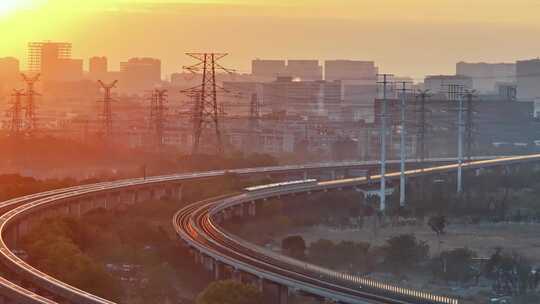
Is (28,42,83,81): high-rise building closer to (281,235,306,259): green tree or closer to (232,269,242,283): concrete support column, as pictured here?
(281,235,306,259): green tree

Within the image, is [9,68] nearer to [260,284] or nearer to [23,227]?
[23,227]

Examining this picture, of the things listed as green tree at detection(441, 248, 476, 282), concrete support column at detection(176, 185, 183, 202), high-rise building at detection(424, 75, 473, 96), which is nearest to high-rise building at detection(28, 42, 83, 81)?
high-rise building at detection(424, 75, 473, 96)

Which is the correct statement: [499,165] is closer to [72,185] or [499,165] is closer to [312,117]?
[72,185]

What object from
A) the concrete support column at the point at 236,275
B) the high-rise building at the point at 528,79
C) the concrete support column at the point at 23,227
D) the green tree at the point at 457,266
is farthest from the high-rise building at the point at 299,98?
the concrete support column at the point at 236,275

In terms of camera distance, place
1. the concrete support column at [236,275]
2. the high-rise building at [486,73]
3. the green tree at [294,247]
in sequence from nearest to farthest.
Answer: the concrete support column at [236,275] < the green tree at [294,247] < the high-rise building at [486,73]

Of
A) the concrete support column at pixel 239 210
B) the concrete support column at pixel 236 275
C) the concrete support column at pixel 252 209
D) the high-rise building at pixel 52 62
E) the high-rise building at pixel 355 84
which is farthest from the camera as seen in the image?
the high-rise building at pixel 52 62

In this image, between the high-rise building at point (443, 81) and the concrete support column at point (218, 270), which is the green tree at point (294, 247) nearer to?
the concrete support column at point (218, 270)

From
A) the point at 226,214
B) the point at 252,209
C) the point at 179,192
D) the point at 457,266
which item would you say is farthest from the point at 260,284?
the point at 179,192
